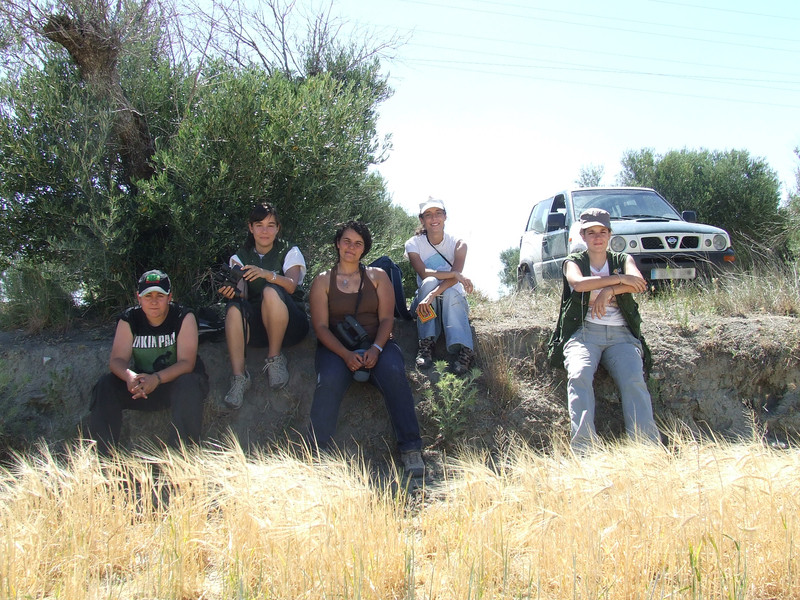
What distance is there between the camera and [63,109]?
6500 mm

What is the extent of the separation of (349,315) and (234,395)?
43.2 inches

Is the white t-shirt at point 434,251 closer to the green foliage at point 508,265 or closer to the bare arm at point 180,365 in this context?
the bare arm at point 180,365

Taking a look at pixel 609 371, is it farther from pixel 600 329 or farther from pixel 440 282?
pixel 440 282

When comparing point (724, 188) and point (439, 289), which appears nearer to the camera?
point (439, 289)

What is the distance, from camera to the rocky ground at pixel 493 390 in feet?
19.2

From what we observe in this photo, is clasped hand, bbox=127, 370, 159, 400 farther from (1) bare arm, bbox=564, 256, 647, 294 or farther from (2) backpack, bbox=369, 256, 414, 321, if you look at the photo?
(1) bare arm, bbox=564, 256, 647, 294

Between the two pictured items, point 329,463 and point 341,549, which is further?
point 329,463

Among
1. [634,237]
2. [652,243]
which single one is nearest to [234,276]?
[634,237]

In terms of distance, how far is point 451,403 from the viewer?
5.68 metres

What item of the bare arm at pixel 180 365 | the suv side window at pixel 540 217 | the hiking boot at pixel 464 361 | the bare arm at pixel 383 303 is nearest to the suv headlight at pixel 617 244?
the suv side window at pixel 540 217

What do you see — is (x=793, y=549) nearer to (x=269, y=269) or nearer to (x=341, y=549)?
(x=341, y=549)

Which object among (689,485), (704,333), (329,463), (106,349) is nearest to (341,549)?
(329,463)

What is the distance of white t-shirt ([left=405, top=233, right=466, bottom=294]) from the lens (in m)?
6.59

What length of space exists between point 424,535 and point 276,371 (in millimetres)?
2340
